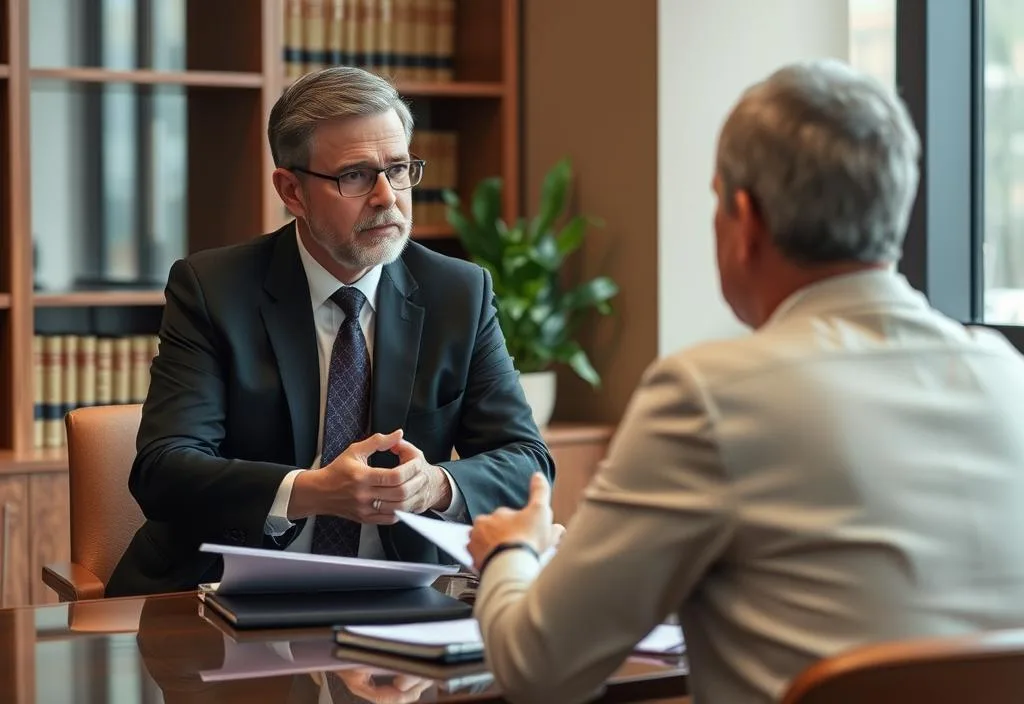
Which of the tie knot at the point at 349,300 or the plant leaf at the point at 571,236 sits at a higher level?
the plant leaf at the point at 571,236

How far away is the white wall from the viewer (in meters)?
4.06

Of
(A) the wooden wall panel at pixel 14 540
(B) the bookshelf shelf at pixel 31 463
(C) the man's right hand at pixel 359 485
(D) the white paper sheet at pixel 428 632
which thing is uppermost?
(C) the man's right hand at pixel 359 485

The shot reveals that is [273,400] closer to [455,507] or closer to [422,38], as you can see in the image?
[455,507]

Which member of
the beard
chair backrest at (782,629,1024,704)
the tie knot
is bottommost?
chair backrest at (782,629,1024,704)

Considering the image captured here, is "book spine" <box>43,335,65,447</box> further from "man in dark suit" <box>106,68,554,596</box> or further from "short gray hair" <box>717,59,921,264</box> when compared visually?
"short gray hair" <box>717,59,921,264</box>

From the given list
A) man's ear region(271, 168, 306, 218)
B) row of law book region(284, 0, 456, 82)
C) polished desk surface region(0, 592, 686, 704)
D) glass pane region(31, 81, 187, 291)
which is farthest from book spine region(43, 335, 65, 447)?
polished desk surface region(0, 592, 686, 704)

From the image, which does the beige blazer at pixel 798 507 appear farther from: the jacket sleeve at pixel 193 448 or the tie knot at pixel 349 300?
the tie knot at pixel 349 300

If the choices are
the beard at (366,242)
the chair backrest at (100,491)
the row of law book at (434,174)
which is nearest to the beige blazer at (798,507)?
the beard at (366,242)

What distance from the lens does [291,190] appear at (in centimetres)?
252

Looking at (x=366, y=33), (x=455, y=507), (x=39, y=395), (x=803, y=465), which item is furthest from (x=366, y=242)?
(x=366, y=33)

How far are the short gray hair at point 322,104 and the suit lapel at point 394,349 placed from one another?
0.86ft

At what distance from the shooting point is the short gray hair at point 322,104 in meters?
2.43

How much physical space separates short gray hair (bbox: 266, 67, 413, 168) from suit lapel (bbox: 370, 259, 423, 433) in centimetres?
26

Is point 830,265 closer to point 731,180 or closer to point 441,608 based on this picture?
A: point 731,180
